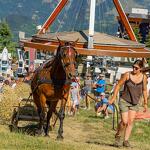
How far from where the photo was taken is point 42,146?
1003 centimetres

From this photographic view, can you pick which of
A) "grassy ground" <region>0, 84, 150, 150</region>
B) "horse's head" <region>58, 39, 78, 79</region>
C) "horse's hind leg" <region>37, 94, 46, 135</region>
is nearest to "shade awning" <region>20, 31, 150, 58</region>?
"grassy ground" <region>0, 84, 150, 150</region>

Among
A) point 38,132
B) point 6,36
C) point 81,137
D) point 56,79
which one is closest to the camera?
point 56,79

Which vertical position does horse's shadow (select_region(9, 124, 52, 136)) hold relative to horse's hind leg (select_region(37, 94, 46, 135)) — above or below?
below

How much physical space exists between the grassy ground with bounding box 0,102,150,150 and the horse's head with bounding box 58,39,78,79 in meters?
1.43

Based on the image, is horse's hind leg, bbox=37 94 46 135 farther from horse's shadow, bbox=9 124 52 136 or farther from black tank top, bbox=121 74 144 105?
black tank top, bbox=121 74 144 105

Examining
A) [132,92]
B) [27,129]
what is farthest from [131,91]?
[27,129]

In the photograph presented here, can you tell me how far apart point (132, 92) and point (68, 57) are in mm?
1479

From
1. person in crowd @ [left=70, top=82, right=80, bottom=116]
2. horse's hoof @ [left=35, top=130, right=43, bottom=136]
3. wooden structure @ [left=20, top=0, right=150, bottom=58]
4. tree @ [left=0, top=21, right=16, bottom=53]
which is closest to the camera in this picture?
horse's hoof @ [left=35, top=130, right=43, bottom=136]

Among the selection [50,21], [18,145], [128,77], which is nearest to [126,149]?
[128,77]

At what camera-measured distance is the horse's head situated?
1091 centimetres

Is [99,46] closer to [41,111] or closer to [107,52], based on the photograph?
[107,52]

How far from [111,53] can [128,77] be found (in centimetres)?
2203

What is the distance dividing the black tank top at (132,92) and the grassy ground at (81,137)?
1.10m

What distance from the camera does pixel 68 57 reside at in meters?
11.1
